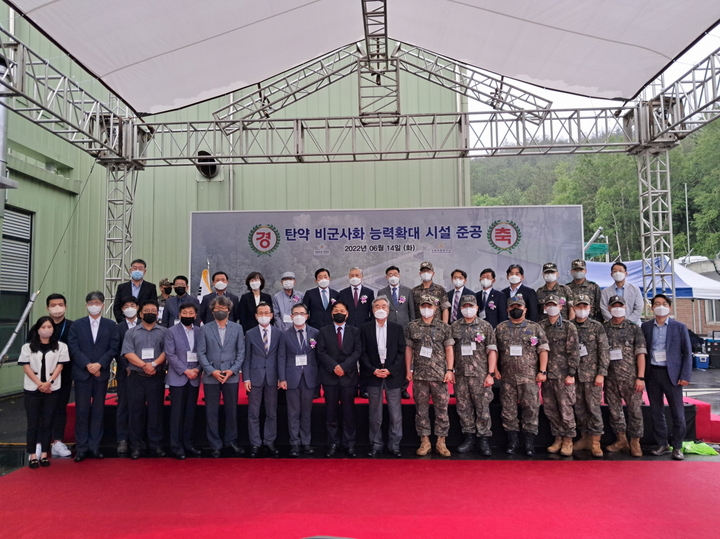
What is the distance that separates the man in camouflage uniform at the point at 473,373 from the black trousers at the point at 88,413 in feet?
10.2

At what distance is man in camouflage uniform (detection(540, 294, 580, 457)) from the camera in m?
4.23

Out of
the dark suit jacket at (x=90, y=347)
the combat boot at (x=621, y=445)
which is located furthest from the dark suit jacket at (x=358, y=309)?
the combat boot at (x=621, y=445)

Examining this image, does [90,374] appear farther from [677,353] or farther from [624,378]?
[677,353]

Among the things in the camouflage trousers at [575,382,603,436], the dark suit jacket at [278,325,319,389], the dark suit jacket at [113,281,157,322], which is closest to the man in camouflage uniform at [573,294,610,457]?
the camouflage trousers at [575,382,603,436]

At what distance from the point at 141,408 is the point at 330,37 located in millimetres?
5390

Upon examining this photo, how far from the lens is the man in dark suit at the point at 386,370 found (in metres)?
4.23

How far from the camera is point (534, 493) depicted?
3406 mm

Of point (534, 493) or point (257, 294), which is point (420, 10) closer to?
point (257, 294)

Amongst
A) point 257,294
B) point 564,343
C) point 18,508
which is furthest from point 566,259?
point 18,508

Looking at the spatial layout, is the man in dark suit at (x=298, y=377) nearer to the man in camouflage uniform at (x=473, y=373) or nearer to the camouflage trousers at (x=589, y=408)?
the man in camouflage uniform at (x=473, y=373)


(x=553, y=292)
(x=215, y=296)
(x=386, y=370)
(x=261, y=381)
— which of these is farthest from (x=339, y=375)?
(x=553, y=292)

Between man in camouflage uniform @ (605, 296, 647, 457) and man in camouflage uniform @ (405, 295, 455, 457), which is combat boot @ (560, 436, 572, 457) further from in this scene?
man in camouflage uniform @ (405, 295, 455, 457)

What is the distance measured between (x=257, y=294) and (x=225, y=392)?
54.5 inches

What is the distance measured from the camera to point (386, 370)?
4.16 m
